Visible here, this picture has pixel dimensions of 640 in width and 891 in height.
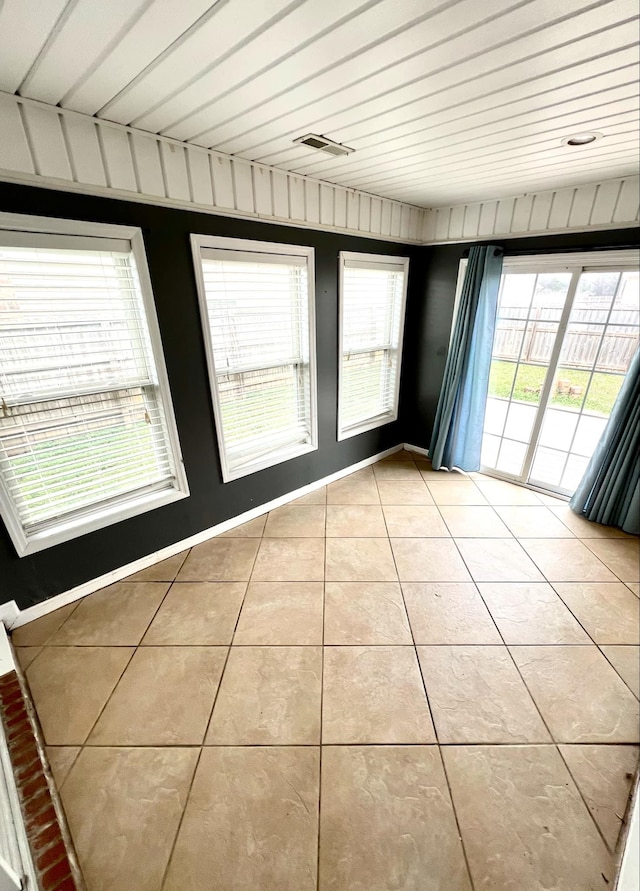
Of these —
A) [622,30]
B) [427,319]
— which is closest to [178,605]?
[622,30]

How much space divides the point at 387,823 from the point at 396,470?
266 centimetres

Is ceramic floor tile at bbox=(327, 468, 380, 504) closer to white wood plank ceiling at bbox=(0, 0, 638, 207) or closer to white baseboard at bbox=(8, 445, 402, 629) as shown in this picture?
white baseboard at bbox=(8, 445, 402, 629)

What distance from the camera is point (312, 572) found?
2.24 m

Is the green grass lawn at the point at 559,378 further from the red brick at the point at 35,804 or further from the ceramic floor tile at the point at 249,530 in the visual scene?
the red brick at the point at 35,804

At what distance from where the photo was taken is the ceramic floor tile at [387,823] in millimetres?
1062

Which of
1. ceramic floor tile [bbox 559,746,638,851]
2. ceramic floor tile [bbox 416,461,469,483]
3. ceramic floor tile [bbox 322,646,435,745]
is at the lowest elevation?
ceramic floor tile [bbox 559,746,638,851]

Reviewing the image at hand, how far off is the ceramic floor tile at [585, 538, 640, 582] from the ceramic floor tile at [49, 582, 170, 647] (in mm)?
2885

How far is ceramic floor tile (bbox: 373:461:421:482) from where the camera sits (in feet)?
11.2

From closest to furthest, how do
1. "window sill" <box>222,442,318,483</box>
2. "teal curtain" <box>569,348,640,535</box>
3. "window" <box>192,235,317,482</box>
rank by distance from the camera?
1. "window" <box>192,235,317,482</box>
2. "teal curtain" <box>569,348,640,535</box>
3. "window sill" <box>222,442,318,483</box>

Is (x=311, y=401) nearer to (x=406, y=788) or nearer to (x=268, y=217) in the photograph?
(x=268, y=217)

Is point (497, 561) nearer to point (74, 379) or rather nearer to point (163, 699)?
point (163, 699)

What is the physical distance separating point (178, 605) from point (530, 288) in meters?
3.49

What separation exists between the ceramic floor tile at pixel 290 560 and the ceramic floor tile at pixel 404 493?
0.84 metres

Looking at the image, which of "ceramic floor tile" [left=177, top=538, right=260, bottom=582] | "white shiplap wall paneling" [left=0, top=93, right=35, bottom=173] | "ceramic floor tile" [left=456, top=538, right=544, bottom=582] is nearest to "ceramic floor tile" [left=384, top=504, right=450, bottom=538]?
"ceramic floor tile" [left=456, top=538, right=544, bottom=582]
